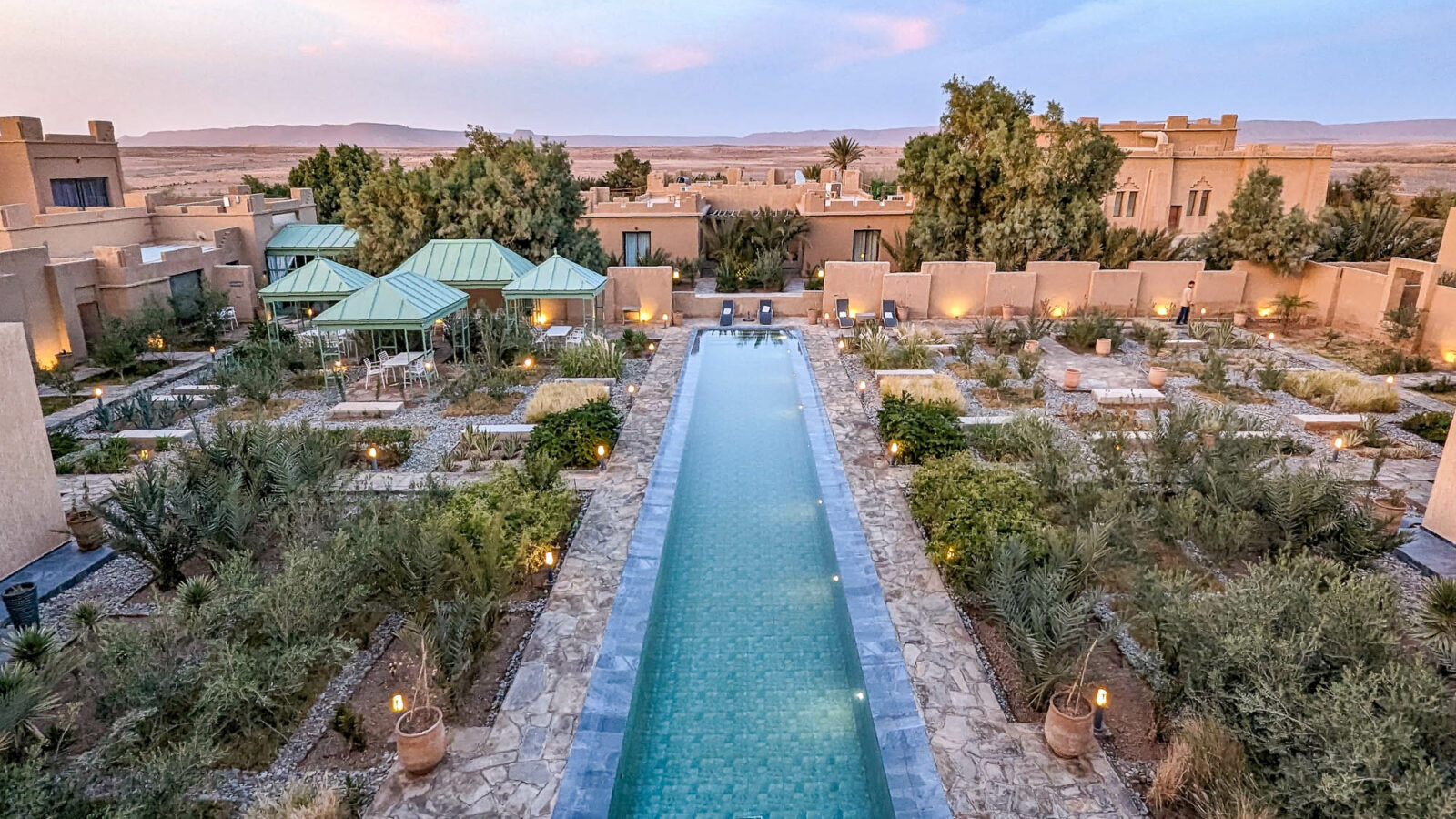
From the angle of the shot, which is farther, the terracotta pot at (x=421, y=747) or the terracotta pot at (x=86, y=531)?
the terracotta pot at (x=86, y=531)

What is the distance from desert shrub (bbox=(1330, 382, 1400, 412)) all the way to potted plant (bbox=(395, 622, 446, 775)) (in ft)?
44.4

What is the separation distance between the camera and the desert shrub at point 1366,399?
38.9 feet

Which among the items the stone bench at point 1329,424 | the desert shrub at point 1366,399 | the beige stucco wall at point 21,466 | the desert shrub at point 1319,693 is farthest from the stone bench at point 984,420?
the beige stucco wall at point 21,466

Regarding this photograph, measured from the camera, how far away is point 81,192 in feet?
72.9

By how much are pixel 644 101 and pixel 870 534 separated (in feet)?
281

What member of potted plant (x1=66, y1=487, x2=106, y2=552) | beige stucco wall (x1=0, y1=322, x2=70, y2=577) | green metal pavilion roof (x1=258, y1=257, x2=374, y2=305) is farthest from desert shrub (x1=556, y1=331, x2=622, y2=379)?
beige stucco wall (x1=0, y1=322, x2=70, y2=577)

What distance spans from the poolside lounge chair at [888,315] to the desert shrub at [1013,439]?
773 cm

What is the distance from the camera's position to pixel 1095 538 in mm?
6598

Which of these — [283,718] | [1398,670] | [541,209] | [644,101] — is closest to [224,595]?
[283,718]

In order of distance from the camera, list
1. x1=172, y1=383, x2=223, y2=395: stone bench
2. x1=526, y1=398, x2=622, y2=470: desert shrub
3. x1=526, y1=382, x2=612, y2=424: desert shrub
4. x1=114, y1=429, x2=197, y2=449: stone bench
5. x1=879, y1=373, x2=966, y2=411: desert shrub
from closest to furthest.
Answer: x1=526, y1=398, x2=622, y2=470: desert shrub < x1=114, y1=429, x2=197, y2=449: stone bench < x1=526, y1=382, x2=612, y2=424: desert shrub < x1=879, y1=373, x2=966, y2=411: desert shrub < x1=172, y1=383, x2=223, y2=395: stone bench

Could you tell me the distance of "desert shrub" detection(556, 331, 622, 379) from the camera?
45.4 ft

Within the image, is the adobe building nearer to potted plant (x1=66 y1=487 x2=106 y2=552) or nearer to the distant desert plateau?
the distant desert plateau

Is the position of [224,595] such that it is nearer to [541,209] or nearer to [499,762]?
[499,762]

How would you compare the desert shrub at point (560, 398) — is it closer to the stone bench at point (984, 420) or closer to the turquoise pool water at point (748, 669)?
the turquoise pool water at point (748, 669)
